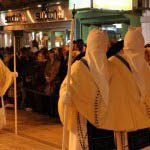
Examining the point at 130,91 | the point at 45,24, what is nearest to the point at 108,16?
the point at 45,24

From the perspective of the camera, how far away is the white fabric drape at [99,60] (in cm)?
462

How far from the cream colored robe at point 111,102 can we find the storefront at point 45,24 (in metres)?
11.9

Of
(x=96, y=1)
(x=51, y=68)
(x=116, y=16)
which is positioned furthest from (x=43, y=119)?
(x=116, y=16)

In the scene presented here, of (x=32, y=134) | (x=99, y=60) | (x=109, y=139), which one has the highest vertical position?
(x=99, y=60)

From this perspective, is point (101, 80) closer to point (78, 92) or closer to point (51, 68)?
point (78, 92)

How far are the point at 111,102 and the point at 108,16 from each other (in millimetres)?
10897

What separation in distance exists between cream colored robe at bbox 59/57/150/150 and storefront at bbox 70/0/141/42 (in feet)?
21.5

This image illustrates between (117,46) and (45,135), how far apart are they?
4.56 metres

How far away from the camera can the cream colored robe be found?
462 centimetres

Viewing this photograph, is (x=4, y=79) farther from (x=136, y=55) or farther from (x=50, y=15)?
(x=50, y=15)

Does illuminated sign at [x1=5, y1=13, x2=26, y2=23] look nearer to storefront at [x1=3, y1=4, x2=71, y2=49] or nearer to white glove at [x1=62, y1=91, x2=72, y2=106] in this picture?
storefront at [x1=3, y1=4, x2=71, y2=49]

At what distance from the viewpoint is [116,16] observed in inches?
591

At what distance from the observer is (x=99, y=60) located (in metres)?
4.65

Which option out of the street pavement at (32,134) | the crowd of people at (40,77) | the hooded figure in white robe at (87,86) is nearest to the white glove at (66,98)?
the hooded figure in white robe at (87,86)
